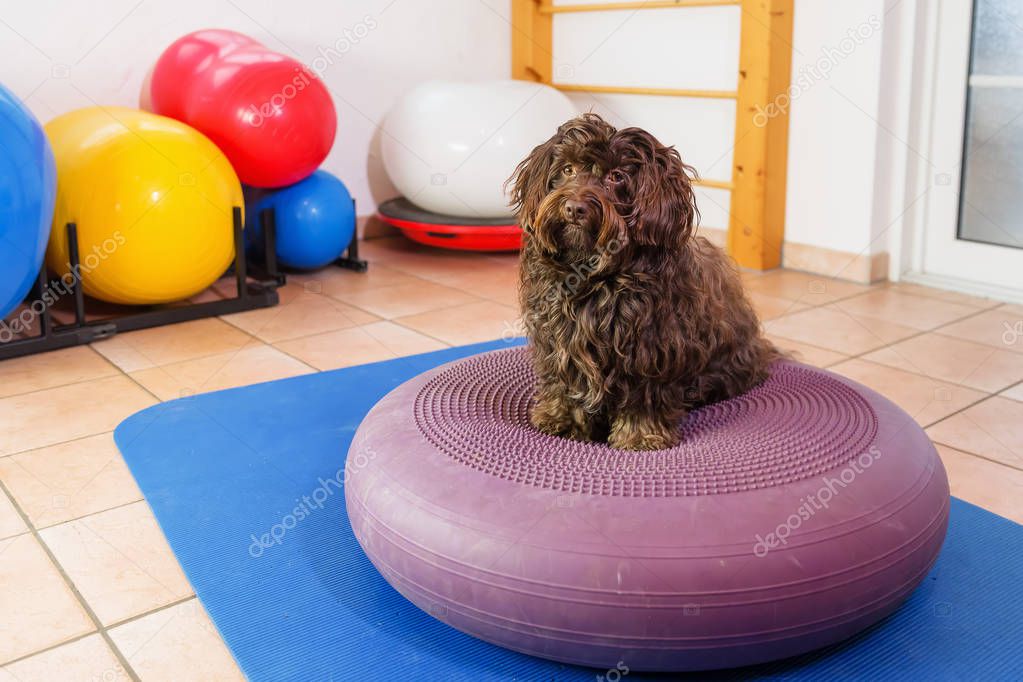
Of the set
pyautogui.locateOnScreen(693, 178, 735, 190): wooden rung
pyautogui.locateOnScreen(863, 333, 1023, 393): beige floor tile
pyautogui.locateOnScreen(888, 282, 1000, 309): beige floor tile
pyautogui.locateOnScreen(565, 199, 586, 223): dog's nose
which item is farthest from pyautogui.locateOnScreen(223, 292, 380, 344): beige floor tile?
pyautogui.locateOnScreen(888, 282, 1000, 309): beige floor tile

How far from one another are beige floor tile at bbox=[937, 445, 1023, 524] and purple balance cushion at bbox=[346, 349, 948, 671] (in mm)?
519

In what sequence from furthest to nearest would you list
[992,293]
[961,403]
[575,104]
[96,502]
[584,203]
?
[575,104], [992,293], [961,403], [96,502], [584,203]

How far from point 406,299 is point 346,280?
52 cm

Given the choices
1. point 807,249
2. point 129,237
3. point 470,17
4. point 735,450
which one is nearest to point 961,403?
point 735,450

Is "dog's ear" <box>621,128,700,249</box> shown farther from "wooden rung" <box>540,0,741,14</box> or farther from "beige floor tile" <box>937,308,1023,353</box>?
"wooden rung" <box>540,0,741,14</box>

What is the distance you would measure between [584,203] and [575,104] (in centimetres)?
416

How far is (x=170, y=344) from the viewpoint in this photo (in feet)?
12.2

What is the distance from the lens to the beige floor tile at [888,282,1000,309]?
4176 millimetres

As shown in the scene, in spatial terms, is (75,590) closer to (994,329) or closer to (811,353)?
(811,353)

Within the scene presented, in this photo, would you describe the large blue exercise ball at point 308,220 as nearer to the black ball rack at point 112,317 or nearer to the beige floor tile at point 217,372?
the black ball rack at point 112,317

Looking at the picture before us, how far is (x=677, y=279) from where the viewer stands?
6.66 feet

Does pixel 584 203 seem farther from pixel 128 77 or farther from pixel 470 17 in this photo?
pixel 470 17

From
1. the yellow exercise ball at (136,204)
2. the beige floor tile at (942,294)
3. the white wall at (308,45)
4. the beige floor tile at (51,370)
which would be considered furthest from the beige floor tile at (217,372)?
the beige floor tile at (942,294)

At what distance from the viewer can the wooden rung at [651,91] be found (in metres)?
4.81
